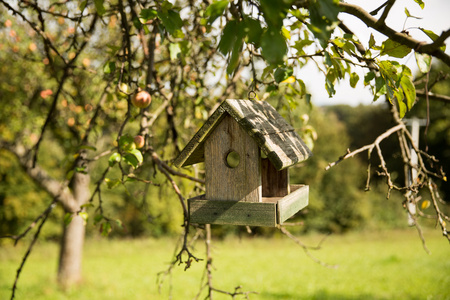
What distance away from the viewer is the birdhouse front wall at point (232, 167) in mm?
1772

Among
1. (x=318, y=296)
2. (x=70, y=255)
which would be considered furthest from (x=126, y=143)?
(x=70, y=255)

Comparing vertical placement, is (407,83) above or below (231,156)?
below

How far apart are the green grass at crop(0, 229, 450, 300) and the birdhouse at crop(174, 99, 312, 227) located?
5.49 meters

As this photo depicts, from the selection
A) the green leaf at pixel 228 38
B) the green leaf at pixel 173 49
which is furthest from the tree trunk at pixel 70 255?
the green leaf at pixel 228 38

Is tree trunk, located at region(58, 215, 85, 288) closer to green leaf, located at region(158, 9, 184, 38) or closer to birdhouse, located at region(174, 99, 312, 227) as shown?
birdhouse, located at region(174, 99, 312, 227)

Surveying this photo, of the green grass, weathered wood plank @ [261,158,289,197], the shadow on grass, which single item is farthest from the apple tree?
the green grass

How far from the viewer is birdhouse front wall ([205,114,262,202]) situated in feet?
5.82

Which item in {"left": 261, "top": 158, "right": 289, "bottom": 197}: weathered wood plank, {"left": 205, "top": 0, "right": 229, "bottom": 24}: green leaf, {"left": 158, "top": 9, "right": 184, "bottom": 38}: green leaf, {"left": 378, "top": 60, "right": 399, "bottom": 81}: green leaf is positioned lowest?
{"left": 261, "top": 158, "right": 289, "bottom": 197}: weathered wood plank

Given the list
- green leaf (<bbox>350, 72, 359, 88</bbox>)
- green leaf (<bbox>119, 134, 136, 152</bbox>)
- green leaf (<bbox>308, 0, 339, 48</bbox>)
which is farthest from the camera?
green leaf (<bbox>119, 134, 136, 152</bbox>)

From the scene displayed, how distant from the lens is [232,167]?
5.95 ft

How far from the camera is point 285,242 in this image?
1420 centimetres

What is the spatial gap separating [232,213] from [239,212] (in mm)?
32

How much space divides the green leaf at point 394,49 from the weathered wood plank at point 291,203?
73 cm

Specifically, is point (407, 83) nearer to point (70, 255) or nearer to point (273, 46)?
point (273, 46)
